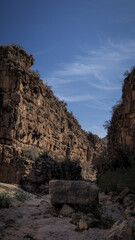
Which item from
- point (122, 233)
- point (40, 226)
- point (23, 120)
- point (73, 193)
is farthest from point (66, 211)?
point (23, 120)

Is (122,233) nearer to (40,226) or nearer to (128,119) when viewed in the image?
(40,226)

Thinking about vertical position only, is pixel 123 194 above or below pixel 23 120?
below

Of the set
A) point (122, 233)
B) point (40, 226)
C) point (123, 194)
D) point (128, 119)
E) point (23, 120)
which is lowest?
point (40, 226)

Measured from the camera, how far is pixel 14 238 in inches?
143

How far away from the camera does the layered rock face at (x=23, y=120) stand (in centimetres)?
1152

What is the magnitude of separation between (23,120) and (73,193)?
317 inches

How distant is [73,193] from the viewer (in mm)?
5703

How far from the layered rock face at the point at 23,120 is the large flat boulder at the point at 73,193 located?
592 cm

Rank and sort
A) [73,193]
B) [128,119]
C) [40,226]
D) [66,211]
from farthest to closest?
[128,119] < [73,193] < [66,211] < [40,226]

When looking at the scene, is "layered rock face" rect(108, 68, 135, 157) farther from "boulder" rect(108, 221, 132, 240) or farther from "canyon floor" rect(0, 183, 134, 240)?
"boulder" rect(108, 221, 132, 240)

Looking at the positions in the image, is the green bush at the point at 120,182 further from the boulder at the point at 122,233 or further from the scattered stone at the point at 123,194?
the boulder at the point at 122,233

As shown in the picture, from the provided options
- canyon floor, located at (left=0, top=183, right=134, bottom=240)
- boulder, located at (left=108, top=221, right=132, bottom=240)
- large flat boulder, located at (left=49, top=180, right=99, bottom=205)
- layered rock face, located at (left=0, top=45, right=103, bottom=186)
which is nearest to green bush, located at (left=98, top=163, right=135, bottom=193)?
canyon floor, located at (left=0, top=183, right=134, bottom=240)

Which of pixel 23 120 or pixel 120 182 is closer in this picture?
pixel 120 182

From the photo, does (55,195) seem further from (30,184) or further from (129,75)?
(129,75)
